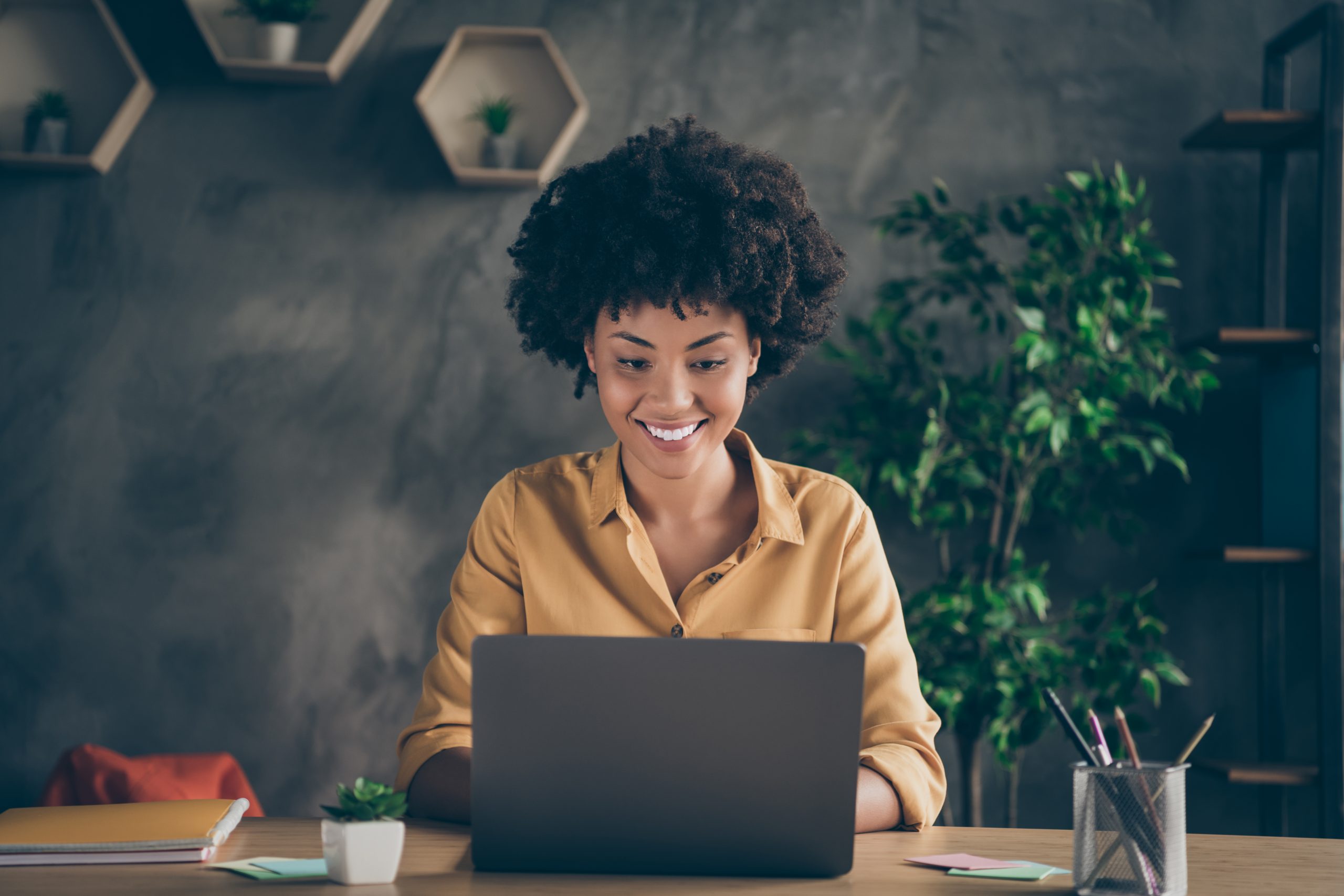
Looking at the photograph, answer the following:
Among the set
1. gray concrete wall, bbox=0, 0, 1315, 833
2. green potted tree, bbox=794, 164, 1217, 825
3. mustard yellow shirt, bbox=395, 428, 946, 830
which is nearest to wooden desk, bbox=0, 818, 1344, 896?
mustard yellow shirt, bbox=395, 428, 946, 830

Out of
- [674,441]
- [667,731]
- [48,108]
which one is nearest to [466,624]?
[674,441]

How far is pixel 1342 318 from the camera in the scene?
2.32m

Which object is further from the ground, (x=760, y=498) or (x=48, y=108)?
(x=48, y=108)

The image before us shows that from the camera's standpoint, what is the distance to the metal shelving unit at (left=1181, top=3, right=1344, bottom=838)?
7.55 feet

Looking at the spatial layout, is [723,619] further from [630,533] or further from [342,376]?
[342,376]

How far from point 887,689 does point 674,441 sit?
42cm

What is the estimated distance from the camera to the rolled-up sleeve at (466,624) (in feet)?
4.16

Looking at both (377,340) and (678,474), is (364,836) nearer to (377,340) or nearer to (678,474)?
(678,474)

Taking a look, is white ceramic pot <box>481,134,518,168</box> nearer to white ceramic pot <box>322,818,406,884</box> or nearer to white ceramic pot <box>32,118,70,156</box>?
white ceramic pot <box>32,118,70,156</box>

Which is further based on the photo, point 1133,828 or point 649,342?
point 649,342

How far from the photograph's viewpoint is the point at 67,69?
9.00 ft

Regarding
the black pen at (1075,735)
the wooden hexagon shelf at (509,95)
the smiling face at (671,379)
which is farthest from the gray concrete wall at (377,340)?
the black pen at (1075,735)

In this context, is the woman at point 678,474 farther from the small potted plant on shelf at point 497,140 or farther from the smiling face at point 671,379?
the small potted plant on shelf at point 497,140

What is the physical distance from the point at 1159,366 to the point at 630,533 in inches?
55.9
